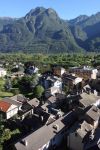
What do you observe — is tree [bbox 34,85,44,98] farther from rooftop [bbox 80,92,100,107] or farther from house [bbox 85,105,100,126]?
house [bbox 85,105,100,126]

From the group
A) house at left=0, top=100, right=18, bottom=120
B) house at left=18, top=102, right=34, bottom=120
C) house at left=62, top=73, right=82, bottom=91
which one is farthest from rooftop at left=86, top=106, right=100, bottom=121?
house at left=62, top=73, right=82, bottom=91

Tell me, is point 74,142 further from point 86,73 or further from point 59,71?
point 59,71

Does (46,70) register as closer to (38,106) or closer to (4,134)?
(38,106)

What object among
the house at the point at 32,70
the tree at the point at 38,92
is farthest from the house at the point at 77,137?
the house at the point at 32,70

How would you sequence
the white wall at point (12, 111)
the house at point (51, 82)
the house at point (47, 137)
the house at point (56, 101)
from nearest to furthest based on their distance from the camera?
the house at point (47, 137) → the white wall at point (12, 111) → the house at point (56, 101) → the house at point (51, 82)

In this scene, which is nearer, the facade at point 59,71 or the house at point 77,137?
the house at point 77,137

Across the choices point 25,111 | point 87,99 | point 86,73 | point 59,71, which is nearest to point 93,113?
point 87,99

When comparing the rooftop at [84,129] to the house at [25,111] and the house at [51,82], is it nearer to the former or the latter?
the house at [25,111]
